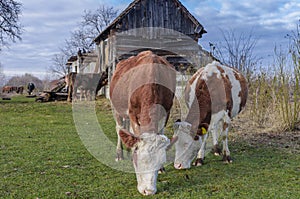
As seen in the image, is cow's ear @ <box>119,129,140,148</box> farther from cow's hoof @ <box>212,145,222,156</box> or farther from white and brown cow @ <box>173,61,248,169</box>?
cow's hoof @ <box>212,145,222,156</box>

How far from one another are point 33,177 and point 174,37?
15435mm

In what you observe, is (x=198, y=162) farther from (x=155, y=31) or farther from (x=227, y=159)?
(x=155, y=31)

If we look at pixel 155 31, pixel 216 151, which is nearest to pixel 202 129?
pixel 216 151

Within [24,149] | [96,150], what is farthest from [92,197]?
[24,149]

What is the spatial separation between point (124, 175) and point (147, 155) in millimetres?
1343

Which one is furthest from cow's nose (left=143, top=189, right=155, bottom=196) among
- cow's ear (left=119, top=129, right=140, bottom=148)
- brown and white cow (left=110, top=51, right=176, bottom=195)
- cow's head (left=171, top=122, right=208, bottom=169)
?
cow's head (left=171, top=122, right=208, bottom=169)

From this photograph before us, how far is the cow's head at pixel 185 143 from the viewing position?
512 cm

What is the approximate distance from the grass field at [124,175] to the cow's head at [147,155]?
20 centimetres

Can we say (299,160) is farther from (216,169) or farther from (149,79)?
(149,79)

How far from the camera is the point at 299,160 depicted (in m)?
5.92

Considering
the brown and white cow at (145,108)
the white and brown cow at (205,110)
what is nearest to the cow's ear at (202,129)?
the white and brown cow at (205,110)

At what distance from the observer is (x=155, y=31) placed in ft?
61.5

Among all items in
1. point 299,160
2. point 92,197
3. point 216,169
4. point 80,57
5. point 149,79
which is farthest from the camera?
point 80,57

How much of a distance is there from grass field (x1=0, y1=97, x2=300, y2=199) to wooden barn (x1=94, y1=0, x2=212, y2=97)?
36.7 feet
